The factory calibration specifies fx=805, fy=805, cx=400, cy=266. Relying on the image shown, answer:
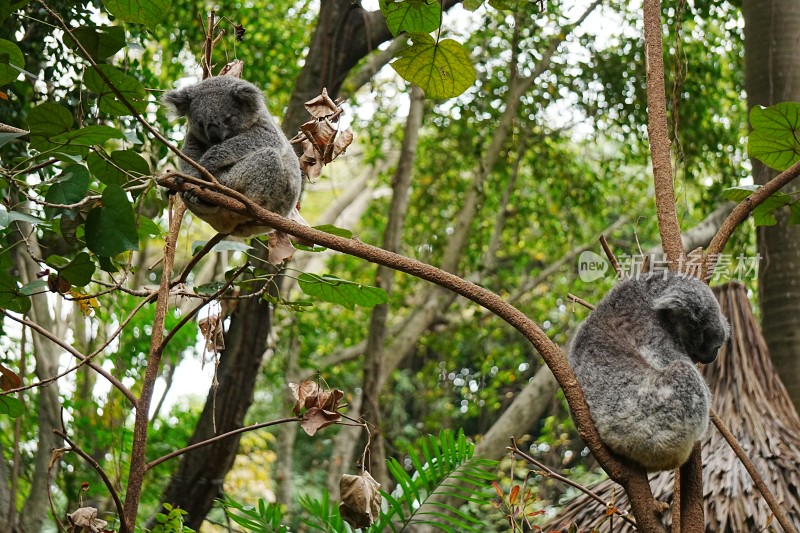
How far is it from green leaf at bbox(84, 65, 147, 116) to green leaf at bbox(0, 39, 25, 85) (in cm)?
16

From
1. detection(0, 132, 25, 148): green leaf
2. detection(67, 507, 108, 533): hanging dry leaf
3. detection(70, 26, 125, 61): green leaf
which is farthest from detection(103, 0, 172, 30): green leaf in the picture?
detection(67, 507, 108, 533): hanging dry leaf

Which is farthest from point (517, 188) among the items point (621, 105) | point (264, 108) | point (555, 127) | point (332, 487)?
point (264, 108)

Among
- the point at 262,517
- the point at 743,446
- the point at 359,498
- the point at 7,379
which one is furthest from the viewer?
the point at 743,446

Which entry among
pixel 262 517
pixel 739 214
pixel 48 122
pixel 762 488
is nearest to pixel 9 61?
pixel 48 122

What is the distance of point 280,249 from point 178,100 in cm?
101

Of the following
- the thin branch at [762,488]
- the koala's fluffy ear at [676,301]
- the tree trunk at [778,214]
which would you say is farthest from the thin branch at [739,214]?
the tree trunk at [778,214]

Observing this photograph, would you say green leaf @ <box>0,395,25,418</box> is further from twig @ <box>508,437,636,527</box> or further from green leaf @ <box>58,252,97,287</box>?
twig @ <box>508,437,636,527</box>

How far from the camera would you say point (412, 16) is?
199cm

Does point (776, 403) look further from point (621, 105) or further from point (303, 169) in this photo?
point (621, 105)

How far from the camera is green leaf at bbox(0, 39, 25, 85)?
6.10 feet

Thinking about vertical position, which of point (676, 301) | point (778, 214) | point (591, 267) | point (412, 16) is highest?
point (778, 214)

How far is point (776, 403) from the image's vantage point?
4.13m

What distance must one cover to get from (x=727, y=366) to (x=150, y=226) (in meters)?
3.09

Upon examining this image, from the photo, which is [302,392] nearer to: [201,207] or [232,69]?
[201,207]
